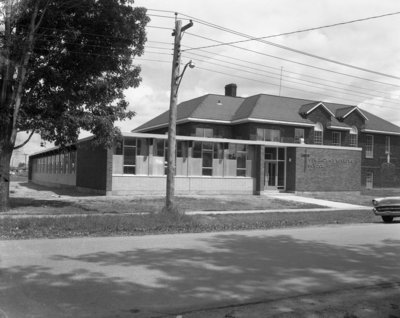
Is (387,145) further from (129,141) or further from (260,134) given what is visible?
(129,141)

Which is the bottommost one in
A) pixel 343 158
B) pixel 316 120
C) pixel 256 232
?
pixel 256 232

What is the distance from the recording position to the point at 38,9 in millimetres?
18156

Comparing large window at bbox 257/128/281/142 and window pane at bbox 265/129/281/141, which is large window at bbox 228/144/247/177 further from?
window pane at bbox 265/129/281/141

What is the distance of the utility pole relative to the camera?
17609mm

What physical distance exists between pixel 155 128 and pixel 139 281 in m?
40.5

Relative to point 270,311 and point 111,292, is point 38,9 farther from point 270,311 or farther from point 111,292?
point 270,311

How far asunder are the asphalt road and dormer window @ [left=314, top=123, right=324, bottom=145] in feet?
108

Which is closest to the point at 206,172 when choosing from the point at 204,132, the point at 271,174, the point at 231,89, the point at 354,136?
the point at 271,174

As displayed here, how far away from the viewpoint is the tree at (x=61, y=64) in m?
17.9

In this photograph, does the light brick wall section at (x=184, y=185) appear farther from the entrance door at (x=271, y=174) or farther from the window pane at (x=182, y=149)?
the entrance door at (x=271, y=174)

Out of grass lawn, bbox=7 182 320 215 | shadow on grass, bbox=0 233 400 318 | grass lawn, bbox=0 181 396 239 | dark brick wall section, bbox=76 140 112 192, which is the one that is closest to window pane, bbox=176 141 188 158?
grass lawn, bbox=7 182 320 215

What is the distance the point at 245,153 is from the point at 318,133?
46.6 feet

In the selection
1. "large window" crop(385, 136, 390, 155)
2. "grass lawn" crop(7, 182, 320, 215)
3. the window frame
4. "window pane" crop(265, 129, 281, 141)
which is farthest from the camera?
"large window" crop(385, 136, 390, 155)

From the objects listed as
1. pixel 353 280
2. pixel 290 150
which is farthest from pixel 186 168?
pixel 353 280
